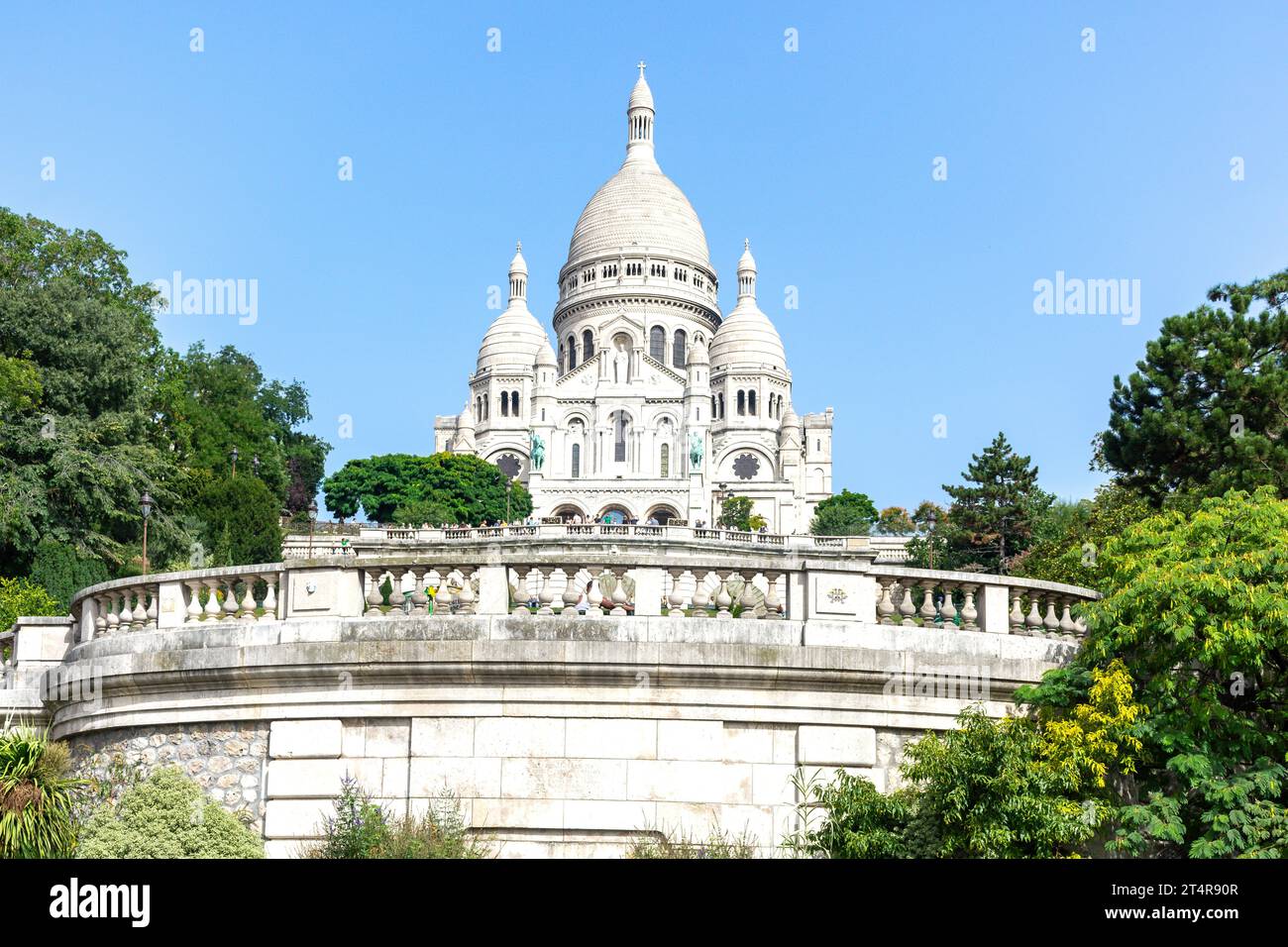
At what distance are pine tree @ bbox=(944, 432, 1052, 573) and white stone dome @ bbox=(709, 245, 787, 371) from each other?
100.0 meters

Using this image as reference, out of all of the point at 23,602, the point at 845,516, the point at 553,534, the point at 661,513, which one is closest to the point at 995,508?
the point at 553,534

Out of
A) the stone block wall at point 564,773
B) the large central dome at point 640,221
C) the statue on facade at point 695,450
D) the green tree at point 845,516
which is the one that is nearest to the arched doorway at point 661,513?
the statue on facade at point 695,450

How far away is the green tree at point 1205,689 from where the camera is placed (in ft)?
40.2

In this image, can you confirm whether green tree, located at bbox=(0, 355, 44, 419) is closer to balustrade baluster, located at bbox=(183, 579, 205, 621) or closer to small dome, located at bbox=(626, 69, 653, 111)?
balustrade baluster, located at bbox=(183, 579, 205, 621)

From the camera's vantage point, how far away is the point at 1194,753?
41.4ft

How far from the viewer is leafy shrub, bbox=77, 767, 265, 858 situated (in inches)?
509

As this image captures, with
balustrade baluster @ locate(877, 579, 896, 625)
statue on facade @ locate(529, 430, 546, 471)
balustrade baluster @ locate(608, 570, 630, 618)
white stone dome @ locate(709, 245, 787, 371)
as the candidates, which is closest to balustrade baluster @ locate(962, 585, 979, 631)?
balustrade baluster @ locate(877, 579, 896, 625)

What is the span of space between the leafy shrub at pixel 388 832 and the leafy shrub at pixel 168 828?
0.68m

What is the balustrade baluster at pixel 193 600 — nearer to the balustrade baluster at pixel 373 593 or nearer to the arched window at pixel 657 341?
the balustrade baluster at pixel 373 593

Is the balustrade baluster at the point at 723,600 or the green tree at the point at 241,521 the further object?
the green tree at the point at 241,521

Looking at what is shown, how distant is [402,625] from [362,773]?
4.26 feet
